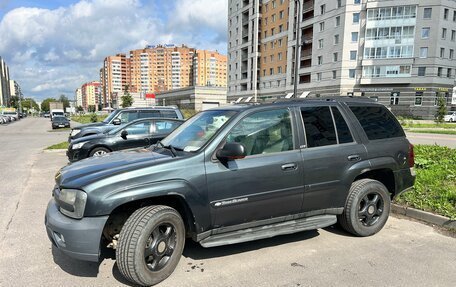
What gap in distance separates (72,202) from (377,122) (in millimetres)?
4108

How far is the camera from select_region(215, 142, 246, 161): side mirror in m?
3.13

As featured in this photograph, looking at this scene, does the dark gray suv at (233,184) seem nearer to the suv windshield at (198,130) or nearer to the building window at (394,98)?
the suv windshield at (198,130)

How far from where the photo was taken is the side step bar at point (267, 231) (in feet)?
10.8

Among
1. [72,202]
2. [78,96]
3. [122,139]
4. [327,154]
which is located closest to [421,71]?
[122,139]

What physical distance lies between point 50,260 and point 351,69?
51.2 meters

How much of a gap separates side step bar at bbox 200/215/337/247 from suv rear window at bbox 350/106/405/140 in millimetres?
1369

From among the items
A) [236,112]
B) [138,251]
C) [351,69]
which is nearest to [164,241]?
[138,251]

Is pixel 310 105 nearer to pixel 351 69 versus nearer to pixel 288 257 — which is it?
pixel 288 257

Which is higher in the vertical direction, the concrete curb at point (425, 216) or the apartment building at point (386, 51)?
the apartment building at point (386, 51)

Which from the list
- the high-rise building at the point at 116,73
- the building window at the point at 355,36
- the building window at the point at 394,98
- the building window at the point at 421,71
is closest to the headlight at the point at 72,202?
the building window at the point at 355,36

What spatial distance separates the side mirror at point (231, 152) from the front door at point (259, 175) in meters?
0.10

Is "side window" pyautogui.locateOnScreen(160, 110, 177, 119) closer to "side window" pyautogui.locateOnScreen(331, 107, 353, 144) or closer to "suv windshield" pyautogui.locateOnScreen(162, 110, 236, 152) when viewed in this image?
"suv windshield" pyautogui.locateOnScreen(162, 110, 236, 152)

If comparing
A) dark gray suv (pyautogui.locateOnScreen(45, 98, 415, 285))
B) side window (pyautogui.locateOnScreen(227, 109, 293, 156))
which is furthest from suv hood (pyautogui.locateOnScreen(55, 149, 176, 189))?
side window (pyautogui.locateOnScreen(227, 109, 293, 156))

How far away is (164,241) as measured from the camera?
3.17 metres
